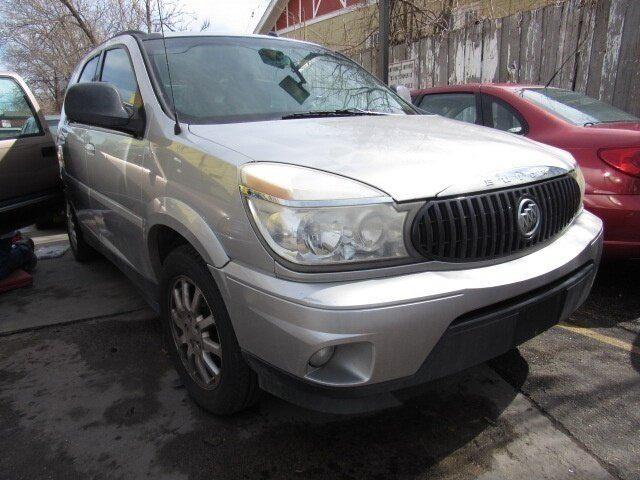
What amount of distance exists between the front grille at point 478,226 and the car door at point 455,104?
266 cm

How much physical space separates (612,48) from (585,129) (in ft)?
9.93

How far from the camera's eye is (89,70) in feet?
13.3

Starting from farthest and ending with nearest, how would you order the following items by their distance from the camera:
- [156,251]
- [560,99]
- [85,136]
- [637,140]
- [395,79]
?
[395,79]
[560,99]
[85,136]
[637,140]
[156,251]

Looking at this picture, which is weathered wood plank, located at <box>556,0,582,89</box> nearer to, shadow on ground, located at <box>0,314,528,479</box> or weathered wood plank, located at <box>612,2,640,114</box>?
weathered wood plank, located at <box>612,2,640,114</box>

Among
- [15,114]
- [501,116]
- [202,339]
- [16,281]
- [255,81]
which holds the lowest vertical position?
[16,281]

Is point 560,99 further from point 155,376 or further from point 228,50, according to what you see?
point 155,376

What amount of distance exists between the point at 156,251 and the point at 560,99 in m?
3.72

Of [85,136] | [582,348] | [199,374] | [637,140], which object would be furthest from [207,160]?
[637,140]

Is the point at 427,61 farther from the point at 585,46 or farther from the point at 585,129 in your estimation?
the point at 585,129

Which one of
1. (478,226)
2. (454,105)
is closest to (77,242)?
(454,105)

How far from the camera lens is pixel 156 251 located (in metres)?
2.59

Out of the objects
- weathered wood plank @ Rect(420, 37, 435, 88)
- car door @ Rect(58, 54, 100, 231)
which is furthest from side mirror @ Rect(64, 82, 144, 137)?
weathered wood plank @ Rect(420, 37, 435, 88)

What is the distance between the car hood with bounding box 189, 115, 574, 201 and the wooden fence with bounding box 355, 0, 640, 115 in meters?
4.16

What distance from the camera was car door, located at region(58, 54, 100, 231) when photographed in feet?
12.2
